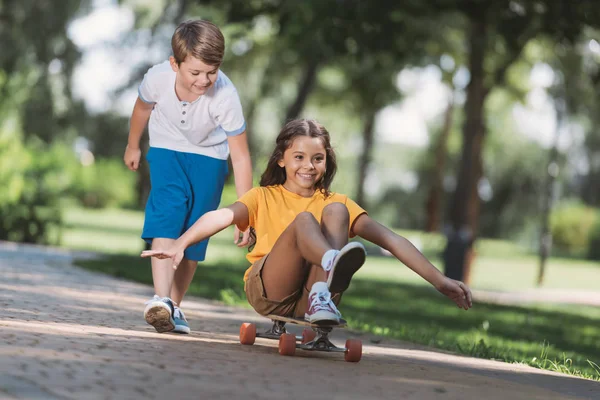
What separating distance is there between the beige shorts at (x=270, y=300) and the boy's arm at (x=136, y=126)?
1365 millimetres

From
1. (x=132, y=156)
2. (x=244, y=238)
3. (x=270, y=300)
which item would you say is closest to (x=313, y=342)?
(x=270, y=300)

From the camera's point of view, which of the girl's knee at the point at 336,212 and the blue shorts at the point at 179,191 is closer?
the girl's knee at the point at 336,212

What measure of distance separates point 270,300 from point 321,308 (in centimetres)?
59

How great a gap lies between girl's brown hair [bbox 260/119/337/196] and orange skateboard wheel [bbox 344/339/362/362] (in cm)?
89

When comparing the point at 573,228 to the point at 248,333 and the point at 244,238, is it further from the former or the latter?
the point at 248,333

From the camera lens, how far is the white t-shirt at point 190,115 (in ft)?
20.0

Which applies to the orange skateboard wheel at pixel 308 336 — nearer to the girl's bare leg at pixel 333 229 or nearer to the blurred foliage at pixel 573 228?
the girl's bare leg at pixel 333 229

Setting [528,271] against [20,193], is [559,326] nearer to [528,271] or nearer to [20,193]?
[20,193]

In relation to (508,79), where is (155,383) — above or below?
below

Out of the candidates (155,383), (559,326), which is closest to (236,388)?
(155,383)

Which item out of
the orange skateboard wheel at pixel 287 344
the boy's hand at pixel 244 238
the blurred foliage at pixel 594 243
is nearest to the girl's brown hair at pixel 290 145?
the boy's hand at pixel 244 238

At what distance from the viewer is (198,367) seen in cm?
446

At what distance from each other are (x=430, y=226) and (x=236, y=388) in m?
42.8

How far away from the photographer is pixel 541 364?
673 cm
